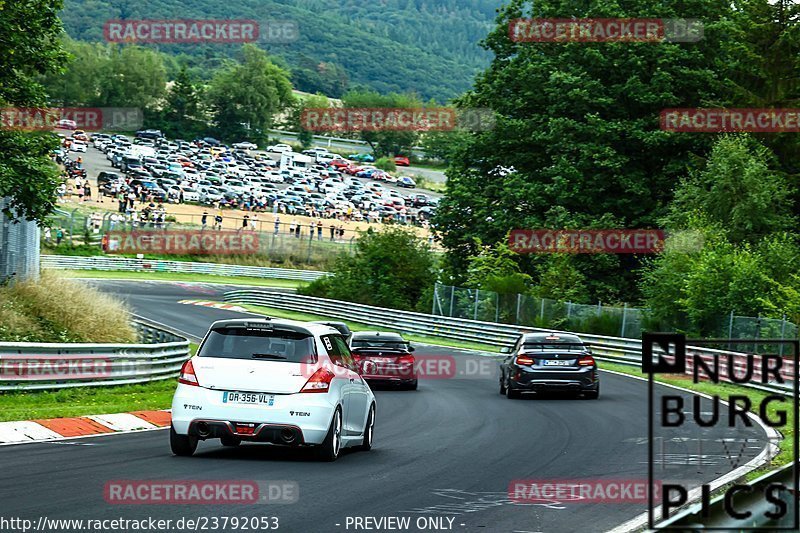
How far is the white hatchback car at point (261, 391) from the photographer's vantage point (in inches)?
527

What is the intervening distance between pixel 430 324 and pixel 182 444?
3721 centimetres

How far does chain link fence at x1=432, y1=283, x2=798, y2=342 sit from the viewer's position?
114 ft

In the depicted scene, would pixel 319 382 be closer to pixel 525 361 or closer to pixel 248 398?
pixel 248 398

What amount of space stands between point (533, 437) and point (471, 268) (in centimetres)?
3641

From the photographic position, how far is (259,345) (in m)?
13.9

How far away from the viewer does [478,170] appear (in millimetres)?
57250

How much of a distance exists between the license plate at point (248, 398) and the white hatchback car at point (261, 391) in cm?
1

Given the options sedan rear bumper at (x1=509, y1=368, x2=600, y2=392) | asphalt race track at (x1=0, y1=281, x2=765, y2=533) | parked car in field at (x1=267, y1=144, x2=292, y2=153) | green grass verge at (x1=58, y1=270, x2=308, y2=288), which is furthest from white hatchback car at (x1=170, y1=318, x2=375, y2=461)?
parked car in field at (x1=267, y1=144, x2=292, y2=153)

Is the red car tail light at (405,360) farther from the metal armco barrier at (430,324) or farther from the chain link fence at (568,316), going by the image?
the chain link fence at (568,316)

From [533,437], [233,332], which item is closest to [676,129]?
[533,437]

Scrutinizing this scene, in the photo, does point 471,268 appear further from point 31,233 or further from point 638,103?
point 31,233

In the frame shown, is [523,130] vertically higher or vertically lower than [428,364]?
higher

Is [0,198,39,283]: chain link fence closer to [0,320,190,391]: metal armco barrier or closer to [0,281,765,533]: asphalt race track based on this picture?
[0,320,190,391]: metal armco barrier

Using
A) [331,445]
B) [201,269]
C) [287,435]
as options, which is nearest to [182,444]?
[287,435]
